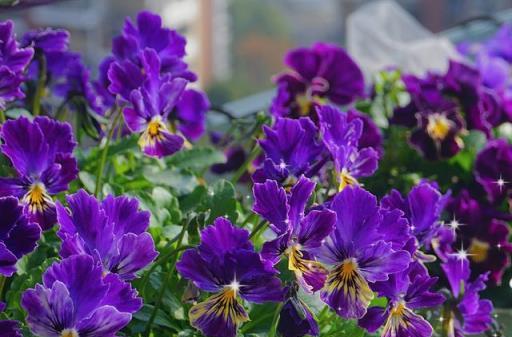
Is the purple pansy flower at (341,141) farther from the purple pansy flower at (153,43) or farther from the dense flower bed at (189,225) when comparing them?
the purple pansy flower at (153,43)

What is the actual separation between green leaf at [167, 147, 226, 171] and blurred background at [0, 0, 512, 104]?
2689 cm

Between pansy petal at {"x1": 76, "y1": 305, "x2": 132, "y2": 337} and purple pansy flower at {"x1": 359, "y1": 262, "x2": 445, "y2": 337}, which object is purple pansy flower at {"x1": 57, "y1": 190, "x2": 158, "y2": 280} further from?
purple pansy flower at {"x1": 359, "y1": 262, "x2": 445, "y2": 337}

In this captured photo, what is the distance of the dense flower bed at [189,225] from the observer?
1.97 feet

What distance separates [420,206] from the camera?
2.34ft

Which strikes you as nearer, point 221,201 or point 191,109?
point 221,201

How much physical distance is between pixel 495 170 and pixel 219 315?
550 millimetres

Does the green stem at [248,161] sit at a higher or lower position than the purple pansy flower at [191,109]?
higher

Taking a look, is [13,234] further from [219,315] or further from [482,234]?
[482,234]

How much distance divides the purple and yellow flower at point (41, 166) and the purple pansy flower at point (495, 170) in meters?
0.52

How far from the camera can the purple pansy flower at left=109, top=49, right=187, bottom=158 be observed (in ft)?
2.41

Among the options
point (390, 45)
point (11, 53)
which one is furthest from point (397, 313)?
point (390, 45)

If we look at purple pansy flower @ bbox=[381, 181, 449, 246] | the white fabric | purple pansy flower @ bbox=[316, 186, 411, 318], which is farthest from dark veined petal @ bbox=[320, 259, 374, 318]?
the white fabric

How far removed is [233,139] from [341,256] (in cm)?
43

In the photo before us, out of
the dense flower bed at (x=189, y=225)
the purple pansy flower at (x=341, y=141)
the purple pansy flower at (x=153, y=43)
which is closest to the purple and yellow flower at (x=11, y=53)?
the dense flower bed at (x=189, y=225)
